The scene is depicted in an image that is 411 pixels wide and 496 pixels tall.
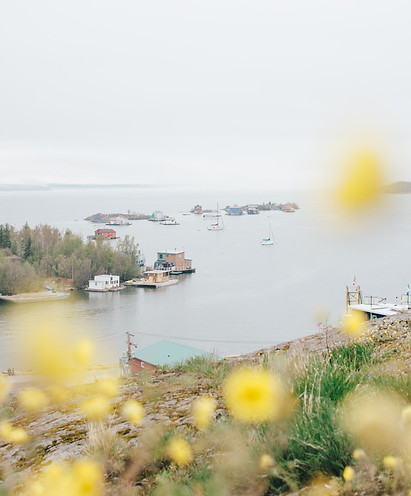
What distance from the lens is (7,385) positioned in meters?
1.49

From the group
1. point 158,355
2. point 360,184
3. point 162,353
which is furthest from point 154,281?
point 360,184

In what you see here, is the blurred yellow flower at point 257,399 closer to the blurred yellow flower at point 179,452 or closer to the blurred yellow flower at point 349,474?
the blurred yellow flower at point 179,452

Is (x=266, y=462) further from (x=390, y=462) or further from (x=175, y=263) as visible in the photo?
(x=175, y=263)

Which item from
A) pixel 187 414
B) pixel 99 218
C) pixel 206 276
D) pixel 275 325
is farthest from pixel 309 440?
pixel 99 218

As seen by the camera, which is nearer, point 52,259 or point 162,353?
point 162,353

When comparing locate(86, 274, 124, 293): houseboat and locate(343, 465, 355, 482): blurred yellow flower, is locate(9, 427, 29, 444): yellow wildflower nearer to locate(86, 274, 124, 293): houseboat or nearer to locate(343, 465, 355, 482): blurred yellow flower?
locate(343, 465, 355, 482): blurred yellow flower

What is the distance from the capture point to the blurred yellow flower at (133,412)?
4.94ft

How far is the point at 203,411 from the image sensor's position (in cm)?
149

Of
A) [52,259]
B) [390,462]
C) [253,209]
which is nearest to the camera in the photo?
[390,462]

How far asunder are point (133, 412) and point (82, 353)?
1.22 ft

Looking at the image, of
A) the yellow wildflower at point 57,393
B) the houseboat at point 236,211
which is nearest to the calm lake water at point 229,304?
the yellow wildflower at point 57,393

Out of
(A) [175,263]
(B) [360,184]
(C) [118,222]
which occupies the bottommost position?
(A) [175,263]

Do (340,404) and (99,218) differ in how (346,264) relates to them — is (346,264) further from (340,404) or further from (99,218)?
(99,218)

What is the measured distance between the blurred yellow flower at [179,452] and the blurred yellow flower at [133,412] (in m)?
0.25
